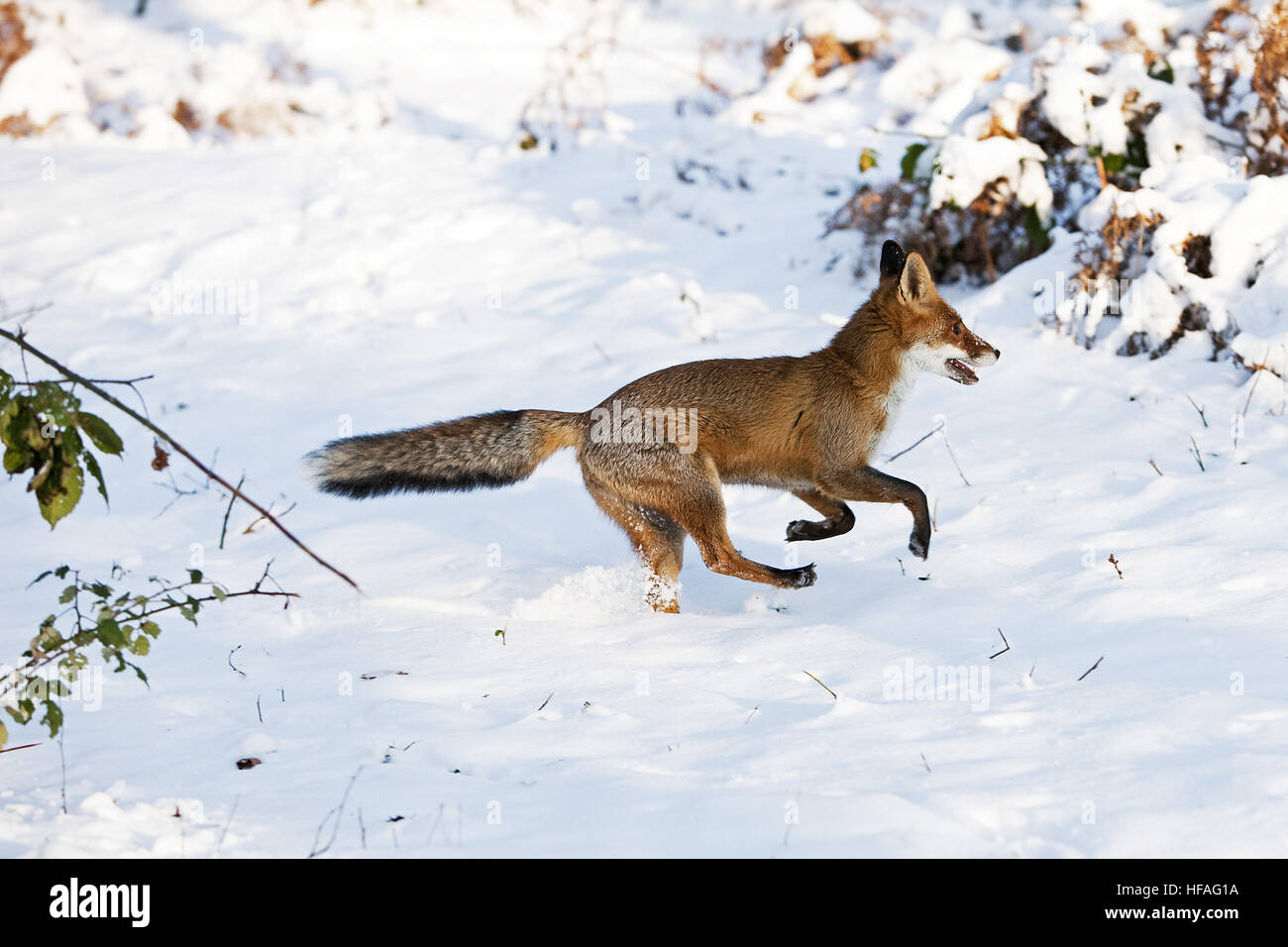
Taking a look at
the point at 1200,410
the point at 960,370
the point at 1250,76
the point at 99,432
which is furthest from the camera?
the point at 1250,76

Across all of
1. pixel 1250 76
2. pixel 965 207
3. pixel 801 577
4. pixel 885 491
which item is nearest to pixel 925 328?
pixel 885 491

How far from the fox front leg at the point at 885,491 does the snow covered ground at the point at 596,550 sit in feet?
0.69

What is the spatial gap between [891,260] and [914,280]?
203 millimetres

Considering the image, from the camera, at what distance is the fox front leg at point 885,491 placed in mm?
5664

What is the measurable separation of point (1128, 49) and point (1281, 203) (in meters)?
2.70

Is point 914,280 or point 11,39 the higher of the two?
point 914,280

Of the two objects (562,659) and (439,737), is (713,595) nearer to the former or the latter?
(562,659)

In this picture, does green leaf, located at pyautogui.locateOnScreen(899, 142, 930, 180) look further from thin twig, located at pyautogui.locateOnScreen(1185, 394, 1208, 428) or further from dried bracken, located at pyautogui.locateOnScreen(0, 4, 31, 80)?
dried bracken, located at pyautogui.locateOnScreen(0, 4, 31, 80)

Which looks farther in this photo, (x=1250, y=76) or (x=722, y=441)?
(x=1250, y=76)

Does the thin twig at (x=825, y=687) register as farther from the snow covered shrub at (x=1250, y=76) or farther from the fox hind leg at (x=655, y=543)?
the snow covered shrub at (x=1250, y=76)

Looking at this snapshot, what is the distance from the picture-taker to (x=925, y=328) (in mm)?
6074

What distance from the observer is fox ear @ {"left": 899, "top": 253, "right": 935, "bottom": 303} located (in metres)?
5.98

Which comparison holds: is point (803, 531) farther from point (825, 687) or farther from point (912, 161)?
point (912, 161)

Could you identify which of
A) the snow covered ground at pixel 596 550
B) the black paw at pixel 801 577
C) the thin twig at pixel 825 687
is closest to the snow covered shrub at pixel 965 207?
the snow covered ground at pixel 596 550
